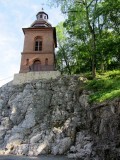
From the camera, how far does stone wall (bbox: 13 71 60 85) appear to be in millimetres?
41875

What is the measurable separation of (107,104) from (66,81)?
13.9m

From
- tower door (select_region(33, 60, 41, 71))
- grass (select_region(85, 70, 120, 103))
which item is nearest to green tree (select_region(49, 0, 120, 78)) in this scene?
grass (select_region(85, 70, 120, 103))

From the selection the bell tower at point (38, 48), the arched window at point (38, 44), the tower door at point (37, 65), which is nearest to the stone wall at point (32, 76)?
the bell tower at point (38, 48)

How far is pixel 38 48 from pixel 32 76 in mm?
7552

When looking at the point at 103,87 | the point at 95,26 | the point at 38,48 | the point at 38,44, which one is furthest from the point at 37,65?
the point at 103,87

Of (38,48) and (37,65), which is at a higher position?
(38,48)

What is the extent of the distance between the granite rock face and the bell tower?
5.32 m

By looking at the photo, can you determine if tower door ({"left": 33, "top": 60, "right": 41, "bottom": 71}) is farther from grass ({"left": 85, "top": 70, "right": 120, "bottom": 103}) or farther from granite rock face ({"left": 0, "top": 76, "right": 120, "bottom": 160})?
grass ({"left": 85, "top": 70, "right": 120, "bottom": 103})

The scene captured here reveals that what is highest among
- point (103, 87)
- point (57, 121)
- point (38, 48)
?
point (38, 48)

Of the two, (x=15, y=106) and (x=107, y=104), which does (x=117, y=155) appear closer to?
(x=107, y=104)

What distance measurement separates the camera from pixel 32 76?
139ft

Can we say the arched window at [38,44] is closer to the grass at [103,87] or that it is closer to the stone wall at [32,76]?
the stone wall at [32,76]

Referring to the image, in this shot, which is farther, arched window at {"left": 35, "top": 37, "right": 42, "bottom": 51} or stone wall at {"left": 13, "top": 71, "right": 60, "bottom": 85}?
arched window at {"left": 35, "top": 37, "right": 42, "bottom": 51}

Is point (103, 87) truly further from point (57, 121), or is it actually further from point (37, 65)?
point (37, 65)
